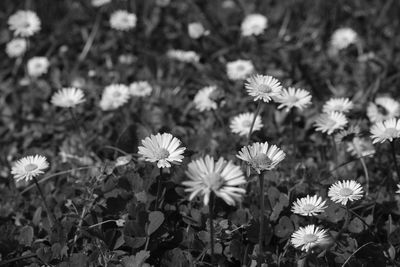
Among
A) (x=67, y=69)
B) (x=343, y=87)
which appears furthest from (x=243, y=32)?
(x=67, y=69)

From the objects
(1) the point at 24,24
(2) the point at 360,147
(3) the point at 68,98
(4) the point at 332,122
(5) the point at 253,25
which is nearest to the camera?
(4) the point at 332,122

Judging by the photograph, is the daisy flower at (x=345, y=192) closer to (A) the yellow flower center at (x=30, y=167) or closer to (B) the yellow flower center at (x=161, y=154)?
(B) the yellow flower center at (x=161, y=154)

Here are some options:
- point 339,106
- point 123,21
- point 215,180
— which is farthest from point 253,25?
point 215,180

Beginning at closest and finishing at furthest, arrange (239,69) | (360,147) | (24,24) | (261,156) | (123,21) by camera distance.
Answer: (261,156)
(360,147)
(239,69)
(24,24)
(123,21)

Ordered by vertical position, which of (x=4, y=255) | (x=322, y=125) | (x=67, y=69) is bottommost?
(x=4, y=255)

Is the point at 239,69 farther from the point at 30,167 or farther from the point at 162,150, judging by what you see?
the point at 30,167

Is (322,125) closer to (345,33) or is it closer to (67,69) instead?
(345,33)
